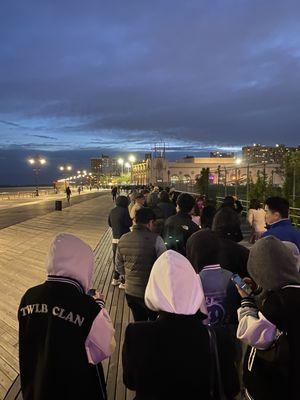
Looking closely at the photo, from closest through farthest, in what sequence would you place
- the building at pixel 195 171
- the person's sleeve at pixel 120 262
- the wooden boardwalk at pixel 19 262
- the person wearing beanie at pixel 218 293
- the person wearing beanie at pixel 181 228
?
the person wearing beanie at pixel 218 293, the person's sleeve at pixel 120 262, the wooden boardwalk at pixel 19 262, the person wearing beanie at pixel 181 228, the building at pixel 195 171

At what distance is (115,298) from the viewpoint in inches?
258

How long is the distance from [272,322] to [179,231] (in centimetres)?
309

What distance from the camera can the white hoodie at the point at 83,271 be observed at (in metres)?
2.08

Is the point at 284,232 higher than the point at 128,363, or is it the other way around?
the point at 284,232

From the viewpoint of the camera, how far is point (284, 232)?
4.18 m

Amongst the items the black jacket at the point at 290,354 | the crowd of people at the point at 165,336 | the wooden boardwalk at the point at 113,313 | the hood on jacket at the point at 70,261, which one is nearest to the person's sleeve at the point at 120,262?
the wooden boardwalk at the point at 113,313

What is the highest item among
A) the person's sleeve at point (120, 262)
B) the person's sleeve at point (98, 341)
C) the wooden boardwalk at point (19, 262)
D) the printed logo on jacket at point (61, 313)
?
the printed logo on jacket at point (61, 313)

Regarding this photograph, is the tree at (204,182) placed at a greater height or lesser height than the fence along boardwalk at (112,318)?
greater

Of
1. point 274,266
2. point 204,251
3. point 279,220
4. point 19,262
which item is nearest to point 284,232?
point 279,220

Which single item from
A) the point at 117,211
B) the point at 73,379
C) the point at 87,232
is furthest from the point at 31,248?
the point at 73,379

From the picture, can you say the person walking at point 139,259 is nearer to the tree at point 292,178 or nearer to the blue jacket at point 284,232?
the blue jacket at point 284,232

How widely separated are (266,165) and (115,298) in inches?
486

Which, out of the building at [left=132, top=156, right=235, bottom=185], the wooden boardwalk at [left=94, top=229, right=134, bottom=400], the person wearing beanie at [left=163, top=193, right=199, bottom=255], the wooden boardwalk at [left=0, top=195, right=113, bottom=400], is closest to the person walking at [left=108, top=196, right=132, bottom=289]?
the wooden boardwalk at [left=94, top=229, right=134, bottom=400]

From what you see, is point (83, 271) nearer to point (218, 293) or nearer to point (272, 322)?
point (272, 322)
